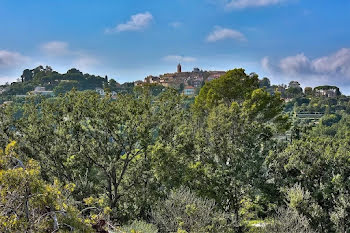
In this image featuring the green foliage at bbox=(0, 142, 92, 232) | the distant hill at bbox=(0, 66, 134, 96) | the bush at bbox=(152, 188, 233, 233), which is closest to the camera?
the green foliage at bbox=(0, 142, 92, 232)

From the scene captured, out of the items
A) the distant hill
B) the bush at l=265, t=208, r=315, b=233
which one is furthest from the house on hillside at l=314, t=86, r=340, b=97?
the bush at l=265, t=208, r=315, b=233

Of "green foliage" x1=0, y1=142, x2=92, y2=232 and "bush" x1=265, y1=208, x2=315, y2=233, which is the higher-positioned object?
"green foliage" x1=0, y1=142, x2=92, y2=232

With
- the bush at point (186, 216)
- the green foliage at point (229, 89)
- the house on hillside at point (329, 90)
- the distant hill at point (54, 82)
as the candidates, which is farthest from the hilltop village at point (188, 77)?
the bush at point (186, 216)

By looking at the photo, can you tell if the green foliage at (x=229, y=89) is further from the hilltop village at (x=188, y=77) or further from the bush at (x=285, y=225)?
the hilltop village at (x=188, y=77)

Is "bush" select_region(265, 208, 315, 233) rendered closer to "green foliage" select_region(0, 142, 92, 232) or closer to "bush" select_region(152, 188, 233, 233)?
"bush" select_region(152, 188, 233, 233)

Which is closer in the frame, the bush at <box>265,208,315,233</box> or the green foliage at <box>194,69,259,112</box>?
the bush at <box>265,208,315,233</box>

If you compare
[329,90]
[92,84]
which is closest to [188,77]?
[92,84]

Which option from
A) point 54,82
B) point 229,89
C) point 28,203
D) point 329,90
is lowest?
point 28,203

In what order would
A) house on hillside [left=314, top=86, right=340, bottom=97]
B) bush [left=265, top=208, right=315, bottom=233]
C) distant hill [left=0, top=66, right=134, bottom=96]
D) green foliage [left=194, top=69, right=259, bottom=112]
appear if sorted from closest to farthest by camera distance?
bush [left=265, top=208, right=315, bottom=233], green foliage [left=194, top=69, right=259, bottom=112], distant hill [left=0, top=66, right=134, bottom=96], house on hillside [left=314, top=86, right=340, bottom=97]

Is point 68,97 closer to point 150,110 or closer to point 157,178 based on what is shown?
point 150,110

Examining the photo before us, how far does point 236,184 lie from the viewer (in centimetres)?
1452

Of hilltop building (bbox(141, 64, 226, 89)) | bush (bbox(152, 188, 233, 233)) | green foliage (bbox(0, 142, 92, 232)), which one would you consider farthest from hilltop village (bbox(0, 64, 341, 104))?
green foliage (bbox(0, 142, 92, 232))

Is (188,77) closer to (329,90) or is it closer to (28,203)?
(329,90)

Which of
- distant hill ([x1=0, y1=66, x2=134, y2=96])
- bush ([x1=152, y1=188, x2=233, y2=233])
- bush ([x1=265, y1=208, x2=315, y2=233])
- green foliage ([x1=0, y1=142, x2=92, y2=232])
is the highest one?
distant hill ([x1=0, y1=66, x2=134, y2=96])
